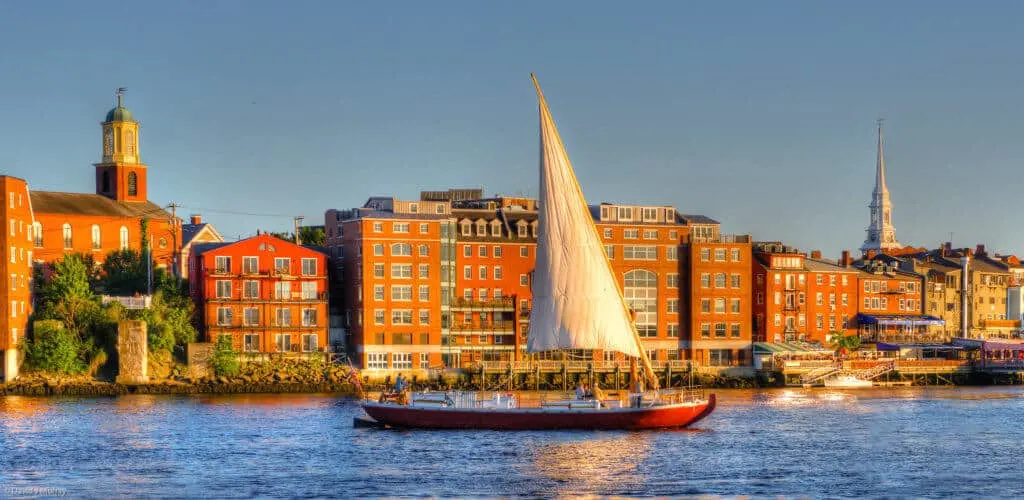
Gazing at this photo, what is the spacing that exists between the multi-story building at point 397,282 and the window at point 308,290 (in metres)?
3.40

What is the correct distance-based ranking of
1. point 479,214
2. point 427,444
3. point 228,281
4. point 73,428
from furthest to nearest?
point 479,214
point 228,281
point 73,428
point 427,444

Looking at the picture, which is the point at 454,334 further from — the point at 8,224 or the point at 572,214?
the point at 572,214

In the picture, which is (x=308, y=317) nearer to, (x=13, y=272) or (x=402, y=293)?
(x=402, y=293)

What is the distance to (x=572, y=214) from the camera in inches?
3339

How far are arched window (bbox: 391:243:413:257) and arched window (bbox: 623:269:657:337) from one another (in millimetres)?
19287

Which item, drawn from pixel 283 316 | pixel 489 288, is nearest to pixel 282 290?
pixel 283 316

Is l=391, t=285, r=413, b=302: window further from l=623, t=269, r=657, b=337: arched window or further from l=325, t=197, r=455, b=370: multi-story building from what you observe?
l=623, t=269, r=657, b=337: arched window

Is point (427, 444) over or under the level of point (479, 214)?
under

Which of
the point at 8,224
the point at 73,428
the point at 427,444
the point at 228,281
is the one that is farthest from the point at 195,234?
the point at 427,444

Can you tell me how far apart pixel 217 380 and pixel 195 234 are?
89.8ft

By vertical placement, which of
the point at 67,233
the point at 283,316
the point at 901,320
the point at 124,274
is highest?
the point at 67,233

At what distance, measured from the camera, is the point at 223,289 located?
126 m

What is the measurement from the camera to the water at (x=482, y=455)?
213 feet

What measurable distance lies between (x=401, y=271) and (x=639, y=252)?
831 inches
